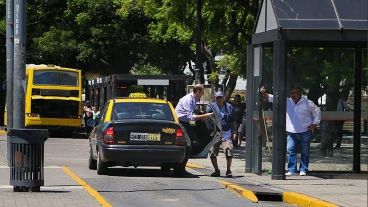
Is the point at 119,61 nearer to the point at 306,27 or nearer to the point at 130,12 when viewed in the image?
the point at 130,12

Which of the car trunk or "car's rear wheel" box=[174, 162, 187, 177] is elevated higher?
the car trunk

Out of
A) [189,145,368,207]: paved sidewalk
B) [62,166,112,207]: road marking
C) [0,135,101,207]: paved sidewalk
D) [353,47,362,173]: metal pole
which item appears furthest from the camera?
[353,47,362,173]: metal pole

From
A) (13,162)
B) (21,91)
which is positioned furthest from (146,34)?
(13,162)

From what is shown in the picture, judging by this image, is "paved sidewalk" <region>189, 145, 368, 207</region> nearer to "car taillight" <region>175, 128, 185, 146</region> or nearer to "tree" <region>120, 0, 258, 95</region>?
"car taillight" <region>175, 128, 185, 146</region>

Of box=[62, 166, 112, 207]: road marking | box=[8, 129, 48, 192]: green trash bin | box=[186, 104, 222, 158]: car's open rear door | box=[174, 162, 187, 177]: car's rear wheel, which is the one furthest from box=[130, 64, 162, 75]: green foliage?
box=[8, 129, 48, 192]: green trash bin

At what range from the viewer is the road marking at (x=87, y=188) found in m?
11.7

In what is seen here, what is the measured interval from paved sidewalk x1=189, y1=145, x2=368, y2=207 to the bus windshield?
19683mm

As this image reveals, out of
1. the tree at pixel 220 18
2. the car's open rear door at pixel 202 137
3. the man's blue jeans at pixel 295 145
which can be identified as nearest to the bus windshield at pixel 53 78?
the tree at pixel 220 18

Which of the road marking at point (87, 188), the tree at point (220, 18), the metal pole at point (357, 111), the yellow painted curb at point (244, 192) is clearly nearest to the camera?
the road marking at point (87, 188)

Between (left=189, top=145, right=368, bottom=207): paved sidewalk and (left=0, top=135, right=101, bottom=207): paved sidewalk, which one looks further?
(left=189, top=145, right=368, bottom=207): paved sidewalk

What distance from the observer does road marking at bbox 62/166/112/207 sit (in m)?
11.7

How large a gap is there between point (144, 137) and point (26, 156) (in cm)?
348

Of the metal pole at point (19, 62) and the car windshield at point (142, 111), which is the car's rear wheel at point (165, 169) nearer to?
the car windshield at point (142, 111)

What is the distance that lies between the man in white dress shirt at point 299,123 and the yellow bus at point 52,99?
2095 centimetres
